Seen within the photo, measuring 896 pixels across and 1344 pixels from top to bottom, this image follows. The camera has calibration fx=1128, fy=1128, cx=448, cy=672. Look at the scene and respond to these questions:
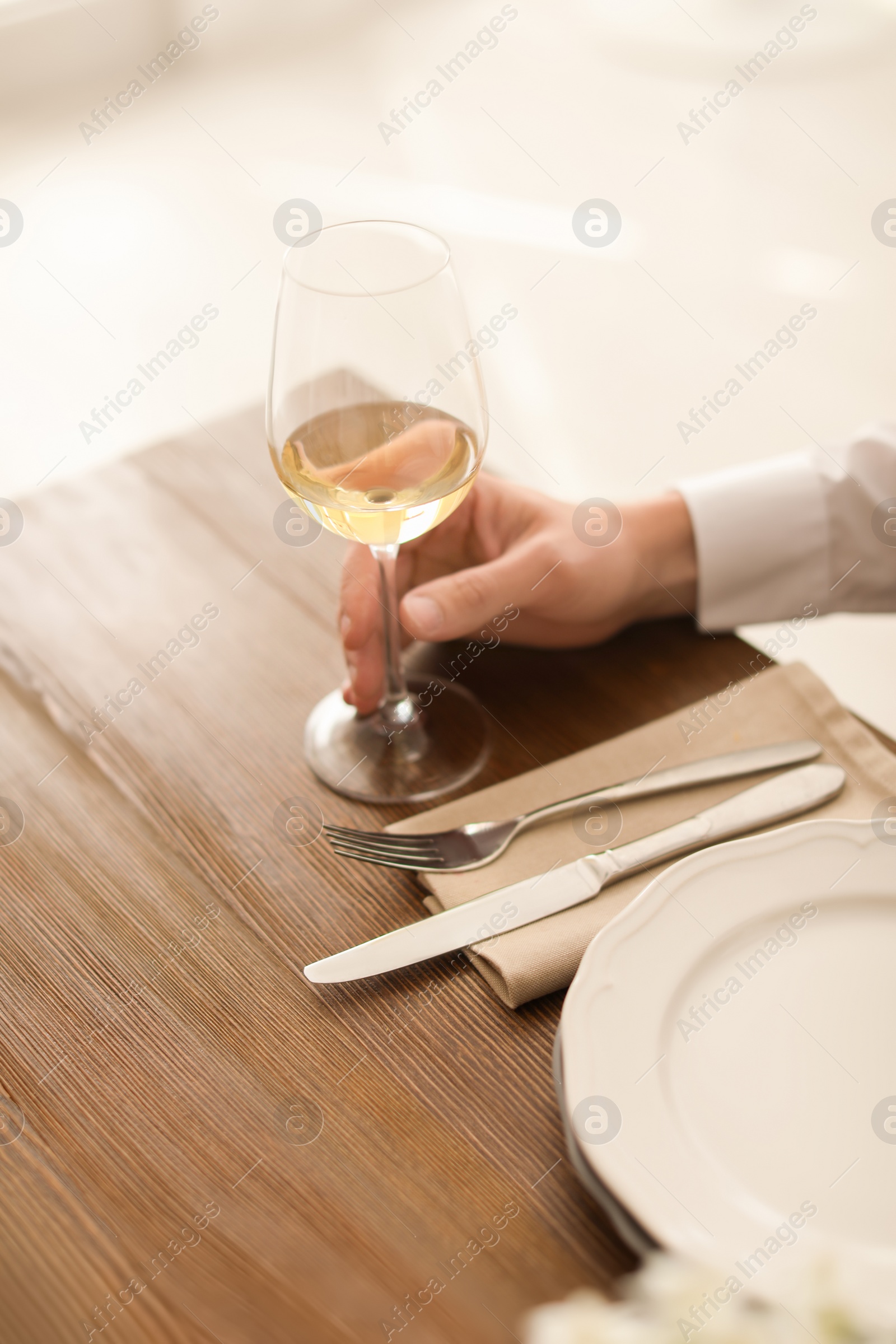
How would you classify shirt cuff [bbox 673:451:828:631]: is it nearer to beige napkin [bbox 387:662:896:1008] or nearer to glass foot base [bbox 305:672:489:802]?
beige napkin [bbox 387:662:896:1008]

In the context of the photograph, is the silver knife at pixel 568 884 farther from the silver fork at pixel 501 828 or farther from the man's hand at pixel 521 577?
the man's hand at pixel 521 577

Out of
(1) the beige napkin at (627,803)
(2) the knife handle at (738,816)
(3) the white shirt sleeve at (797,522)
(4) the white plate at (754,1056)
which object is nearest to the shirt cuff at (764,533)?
(3) the white shirt sleeve at (797,522)

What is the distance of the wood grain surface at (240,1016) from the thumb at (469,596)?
0.06 meters

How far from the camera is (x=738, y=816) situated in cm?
73

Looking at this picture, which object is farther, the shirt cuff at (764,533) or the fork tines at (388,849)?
the shirt cuff at (764,533)

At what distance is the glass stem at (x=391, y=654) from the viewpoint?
81 cm

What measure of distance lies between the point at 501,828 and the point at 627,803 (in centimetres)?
9

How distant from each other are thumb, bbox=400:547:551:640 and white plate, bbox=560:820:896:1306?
296 millimetres

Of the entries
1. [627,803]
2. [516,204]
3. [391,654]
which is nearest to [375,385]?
[391,654]

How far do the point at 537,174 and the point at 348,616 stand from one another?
11.3 feet

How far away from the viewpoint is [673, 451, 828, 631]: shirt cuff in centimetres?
98

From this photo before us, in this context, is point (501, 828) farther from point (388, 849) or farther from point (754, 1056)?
point (754, 1056)

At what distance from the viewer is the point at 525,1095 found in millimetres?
613

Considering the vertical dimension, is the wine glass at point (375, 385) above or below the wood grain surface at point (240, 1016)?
above
